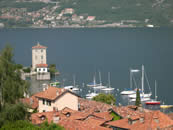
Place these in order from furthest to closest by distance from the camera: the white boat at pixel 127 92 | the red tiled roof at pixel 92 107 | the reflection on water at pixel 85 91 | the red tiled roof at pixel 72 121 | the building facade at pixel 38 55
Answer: the building facade at pixel 38 55 → the white boat at pixel 127 92 → the reflection on water at pixel 85 91 → the red tiled roof at pixel 92 107 → the red tiled roof at pixel 72 121

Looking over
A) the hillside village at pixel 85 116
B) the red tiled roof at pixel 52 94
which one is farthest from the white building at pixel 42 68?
the red tiled roof at pixel 52 94

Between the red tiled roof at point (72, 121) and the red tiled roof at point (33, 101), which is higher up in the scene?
the red tiled roof at point (33, 101)

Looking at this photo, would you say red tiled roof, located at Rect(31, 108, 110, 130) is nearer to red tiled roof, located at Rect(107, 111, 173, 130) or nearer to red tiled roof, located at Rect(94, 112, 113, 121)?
red tiled roof, located at Rect(94, 112, 113, 121)

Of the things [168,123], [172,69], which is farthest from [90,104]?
[172,69]

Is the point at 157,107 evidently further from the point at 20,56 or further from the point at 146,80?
the point at 20,56

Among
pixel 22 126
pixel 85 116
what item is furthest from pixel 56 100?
pixel 22 126

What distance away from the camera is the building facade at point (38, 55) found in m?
92.1

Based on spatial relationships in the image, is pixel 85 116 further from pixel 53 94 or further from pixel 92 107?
pixel 92 107

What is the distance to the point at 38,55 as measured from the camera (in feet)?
306

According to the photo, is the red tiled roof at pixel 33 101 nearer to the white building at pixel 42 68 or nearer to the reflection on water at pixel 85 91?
the reflection on water at pixel 85 91

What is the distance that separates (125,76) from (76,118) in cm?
6387

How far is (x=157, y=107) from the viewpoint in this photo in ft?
199

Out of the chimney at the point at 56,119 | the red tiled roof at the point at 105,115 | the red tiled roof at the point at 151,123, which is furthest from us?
the red tiled roof at the point at 105,115

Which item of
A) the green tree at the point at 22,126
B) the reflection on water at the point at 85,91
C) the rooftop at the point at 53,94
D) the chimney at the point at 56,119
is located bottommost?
the reflection on water at the point at 85,91
